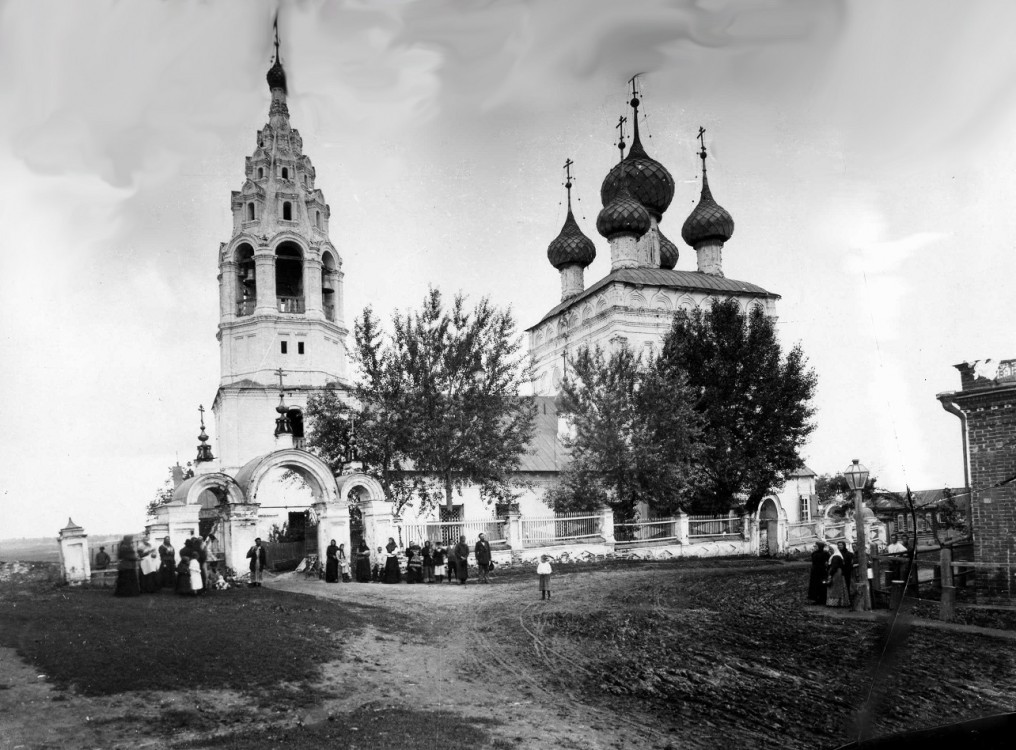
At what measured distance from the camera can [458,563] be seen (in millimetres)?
20469

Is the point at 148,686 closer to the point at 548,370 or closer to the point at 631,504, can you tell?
the point at 631,504

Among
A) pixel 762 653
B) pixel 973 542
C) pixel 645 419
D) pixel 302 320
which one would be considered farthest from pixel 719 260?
pixel 762 653

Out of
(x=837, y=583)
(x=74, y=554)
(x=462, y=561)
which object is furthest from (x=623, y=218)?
(x=74, y=554)

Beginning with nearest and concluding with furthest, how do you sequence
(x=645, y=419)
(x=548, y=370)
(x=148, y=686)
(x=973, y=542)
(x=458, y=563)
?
(x=148, y=686)
(x=973, y=542)
(x=458, y=563)
(x=645, y=419)
(x=548, y=370)

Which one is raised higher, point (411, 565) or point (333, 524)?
point (333, 524)

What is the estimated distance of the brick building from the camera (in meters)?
13.1

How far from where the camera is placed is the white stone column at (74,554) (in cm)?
1647

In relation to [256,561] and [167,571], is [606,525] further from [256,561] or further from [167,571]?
[167,571]

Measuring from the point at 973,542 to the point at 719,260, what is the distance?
32216mm

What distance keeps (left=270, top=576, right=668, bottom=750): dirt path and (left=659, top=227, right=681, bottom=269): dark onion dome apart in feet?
111

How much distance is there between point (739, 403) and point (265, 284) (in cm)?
1916

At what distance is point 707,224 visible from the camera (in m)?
44.6

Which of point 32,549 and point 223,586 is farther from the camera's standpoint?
point 223,586

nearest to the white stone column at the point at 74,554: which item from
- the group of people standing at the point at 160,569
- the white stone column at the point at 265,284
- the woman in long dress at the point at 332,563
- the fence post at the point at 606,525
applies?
the group of people standing at the point at 160,569
